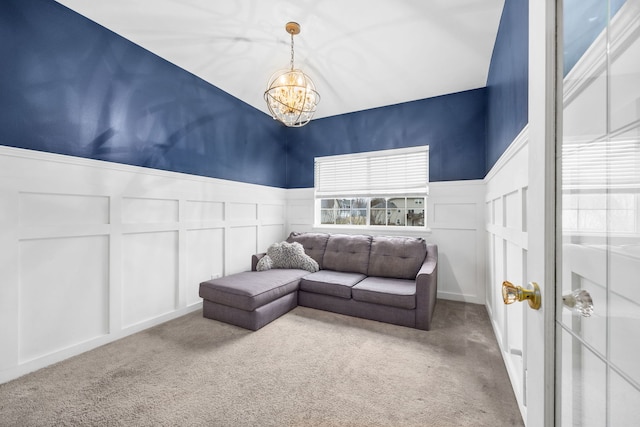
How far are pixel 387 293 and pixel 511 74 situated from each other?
6.84ft

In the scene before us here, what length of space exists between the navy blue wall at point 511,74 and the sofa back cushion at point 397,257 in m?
1.32

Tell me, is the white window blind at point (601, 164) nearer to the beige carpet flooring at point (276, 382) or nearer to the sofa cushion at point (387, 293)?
the beige carpet flooring at point (276, 382)

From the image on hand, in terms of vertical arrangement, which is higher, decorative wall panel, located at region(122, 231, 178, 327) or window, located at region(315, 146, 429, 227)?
window, located at region(315, 146, 429, 227)

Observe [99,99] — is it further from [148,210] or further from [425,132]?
[425,132]

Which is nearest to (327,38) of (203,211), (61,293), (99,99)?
(99,99)

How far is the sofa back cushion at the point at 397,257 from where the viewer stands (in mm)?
3180

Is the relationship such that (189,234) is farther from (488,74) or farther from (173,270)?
(488,74)

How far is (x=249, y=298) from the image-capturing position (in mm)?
2525

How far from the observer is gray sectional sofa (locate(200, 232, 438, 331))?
2582mm

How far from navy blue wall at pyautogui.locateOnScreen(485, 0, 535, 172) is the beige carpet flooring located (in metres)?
1.67

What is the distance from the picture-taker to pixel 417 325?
258 centimetres

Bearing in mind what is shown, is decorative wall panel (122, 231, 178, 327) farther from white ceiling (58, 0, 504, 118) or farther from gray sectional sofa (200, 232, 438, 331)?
white ceiling (58, 0, 504, 118)

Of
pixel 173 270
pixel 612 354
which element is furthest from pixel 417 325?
pixel 173 270

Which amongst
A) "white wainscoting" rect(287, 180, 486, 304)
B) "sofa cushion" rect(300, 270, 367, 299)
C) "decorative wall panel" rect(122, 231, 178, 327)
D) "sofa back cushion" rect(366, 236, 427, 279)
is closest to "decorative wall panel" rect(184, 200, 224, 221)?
"decorative wall panel" rect(122, 231, 178, 327)
